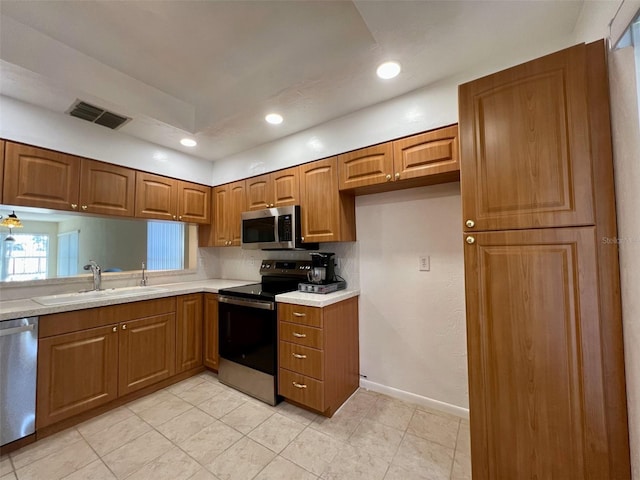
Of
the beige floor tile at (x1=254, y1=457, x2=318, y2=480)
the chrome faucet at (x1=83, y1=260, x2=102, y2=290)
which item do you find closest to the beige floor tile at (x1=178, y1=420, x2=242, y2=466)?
the beige floor tile at (x1=254, y1=457, x2=318, y2=480)

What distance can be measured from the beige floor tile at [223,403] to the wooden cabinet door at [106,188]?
189cm

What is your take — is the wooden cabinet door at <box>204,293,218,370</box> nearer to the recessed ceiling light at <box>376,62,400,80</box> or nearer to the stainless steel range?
the stainless steel range

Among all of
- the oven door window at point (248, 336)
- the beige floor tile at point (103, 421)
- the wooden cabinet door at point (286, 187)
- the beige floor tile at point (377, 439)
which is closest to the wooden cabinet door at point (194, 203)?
the wooden cabinet door at point (286, 187)

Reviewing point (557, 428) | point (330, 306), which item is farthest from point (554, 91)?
point (330, 306)

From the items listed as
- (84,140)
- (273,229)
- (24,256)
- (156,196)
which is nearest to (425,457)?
(273,229)

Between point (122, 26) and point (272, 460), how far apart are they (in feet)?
9.09

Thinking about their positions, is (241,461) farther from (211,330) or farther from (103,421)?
(211,330)

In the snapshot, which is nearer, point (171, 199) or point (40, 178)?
point (40, 178)

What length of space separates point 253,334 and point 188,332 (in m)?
0.82

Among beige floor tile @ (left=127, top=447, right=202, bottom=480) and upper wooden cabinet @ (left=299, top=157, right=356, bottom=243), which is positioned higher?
upper wooden cabinet @ (left=299, top=157, right=356, bottom=243)

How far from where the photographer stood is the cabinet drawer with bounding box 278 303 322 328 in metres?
1.92

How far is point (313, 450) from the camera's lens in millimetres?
1629

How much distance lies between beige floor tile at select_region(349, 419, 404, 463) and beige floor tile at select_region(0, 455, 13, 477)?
6.55 ft

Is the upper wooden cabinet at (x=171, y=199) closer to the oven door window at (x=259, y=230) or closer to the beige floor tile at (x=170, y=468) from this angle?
the oven door window at (x=259, y=230)
